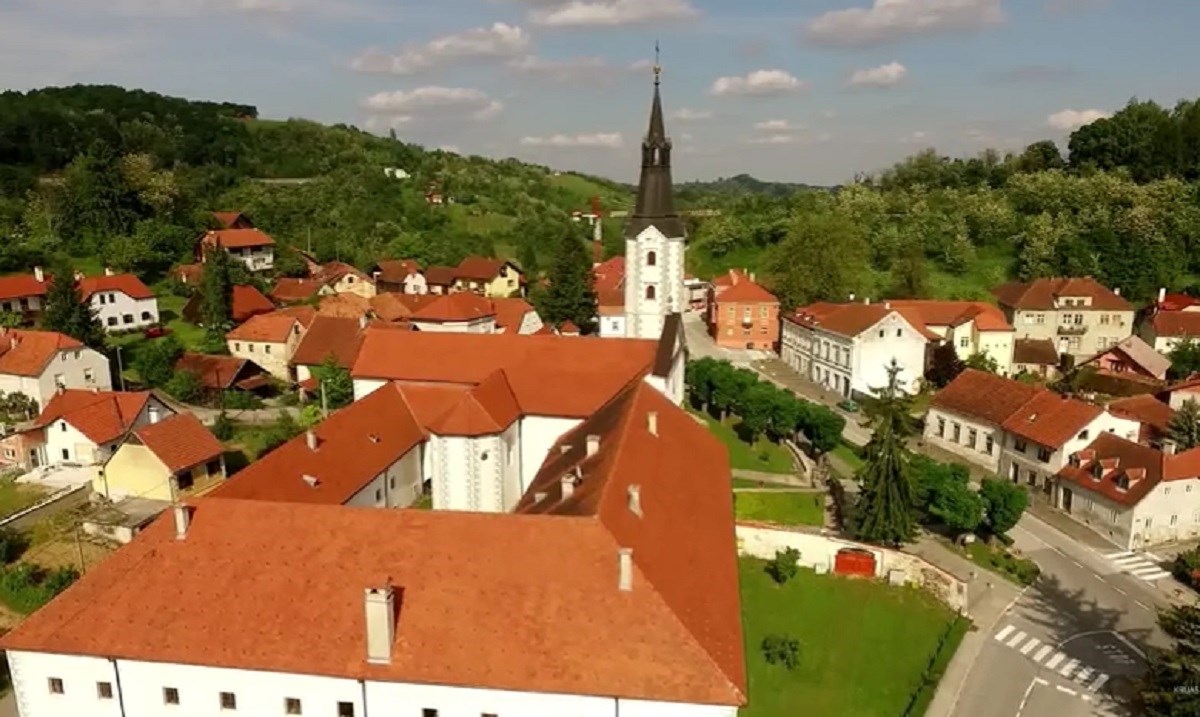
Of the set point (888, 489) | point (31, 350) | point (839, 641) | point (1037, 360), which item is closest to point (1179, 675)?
point (839, 641)

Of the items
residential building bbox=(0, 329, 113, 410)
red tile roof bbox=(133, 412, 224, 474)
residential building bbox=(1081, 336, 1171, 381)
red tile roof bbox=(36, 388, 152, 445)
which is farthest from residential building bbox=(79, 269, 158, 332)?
residential building bbox=(1081, 336, 1171, 381)

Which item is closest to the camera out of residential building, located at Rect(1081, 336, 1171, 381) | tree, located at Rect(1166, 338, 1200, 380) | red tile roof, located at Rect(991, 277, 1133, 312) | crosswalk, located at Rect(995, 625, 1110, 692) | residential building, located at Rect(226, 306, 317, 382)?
crosswalk, located at Rect(995, 625, 1110, 692)

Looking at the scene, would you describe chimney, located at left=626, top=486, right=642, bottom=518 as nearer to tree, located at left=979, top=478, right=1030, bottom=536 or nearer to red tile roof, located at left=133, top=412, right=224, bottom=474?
tree, located at left=979, top=478, right=1030, bottom=536

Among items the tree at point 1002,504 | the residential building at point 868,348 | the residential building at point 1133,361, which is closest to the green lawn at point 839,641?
the tree at point 1002,504

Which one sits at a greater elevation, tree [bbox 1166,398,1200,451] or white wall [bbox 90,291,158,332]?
white wall [bbox 90,291,158,332]

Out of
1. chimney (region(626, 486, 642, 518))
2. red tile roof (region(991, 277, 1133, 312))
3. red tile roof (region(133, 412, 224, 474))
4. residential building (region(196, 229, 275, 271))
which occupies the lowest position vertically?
red tile roof (region(133, 412, 224, 474))

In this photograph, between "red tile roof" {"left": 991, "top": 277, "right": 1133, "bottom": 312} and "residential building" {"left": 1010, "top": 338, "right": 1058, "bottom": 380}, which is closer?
"residential building" {"left": 1010, "top": 338, "right": 1058, "bottom": 380}

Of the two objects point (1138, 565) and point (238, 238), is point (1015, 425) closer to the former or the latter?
point (1138, 565)

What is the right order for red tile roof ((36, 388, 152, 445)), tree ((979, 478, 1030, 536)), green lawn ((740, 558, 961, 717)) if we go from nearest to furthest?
green lawn ((740, 558, 961, 717)) → tree ((979, 478, 1030, 536)) → red tile roof ((36, 388, 152, 445))

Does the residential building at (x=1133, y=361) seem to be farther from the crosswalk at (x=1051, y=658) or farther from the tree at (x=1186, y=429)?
the crosswalk at (x=1051, y=658)
